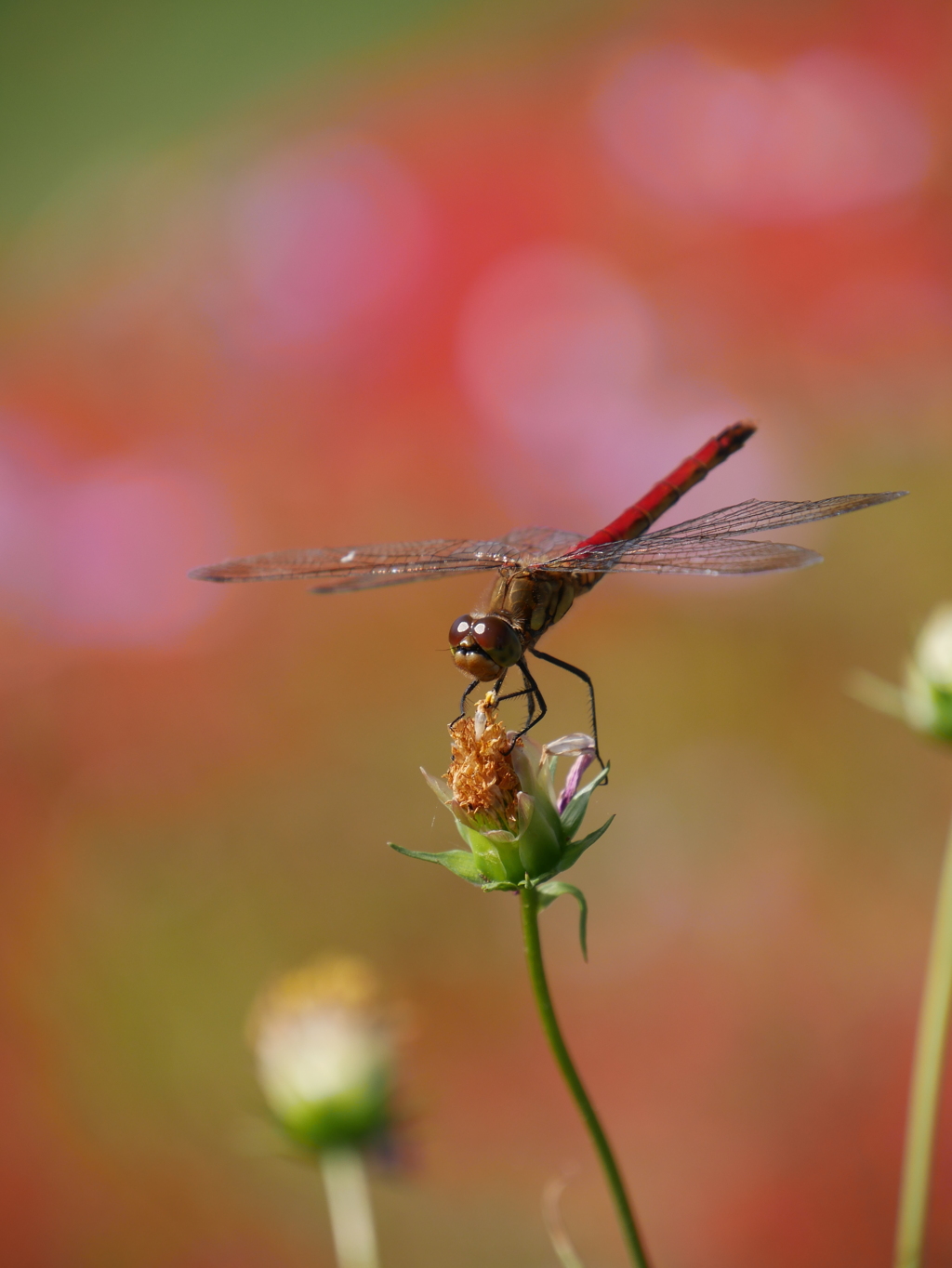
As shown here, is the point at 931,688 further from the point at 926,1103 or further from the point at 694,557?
the point at 926,1103

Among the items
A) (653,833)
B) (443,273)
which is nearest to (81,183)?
(443,273)

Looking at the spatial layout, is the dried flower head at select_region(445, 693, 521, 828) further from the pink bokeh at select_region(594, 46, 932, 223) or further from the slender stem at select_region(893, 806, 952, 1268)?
the pink bokeh at select_region(594, 46, 932, 223)

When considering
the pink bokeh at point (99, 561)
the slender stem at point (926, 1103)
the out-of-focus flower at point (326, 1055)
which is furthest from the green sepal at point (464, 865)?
the pink bokeh at point (99, 561)

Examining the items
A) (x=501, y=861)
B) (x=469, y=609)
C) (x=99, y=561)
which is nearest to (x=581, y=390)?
(x=469, y=609)

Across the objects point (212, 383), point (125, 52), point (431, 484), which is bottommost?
point (431, 484)

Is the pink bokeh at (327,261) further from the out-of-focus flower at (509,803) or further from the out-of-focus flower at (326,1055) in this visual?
the out-of-focus flower at (509,803)

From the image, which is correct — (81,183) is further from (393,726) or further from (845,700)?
(845,700)
